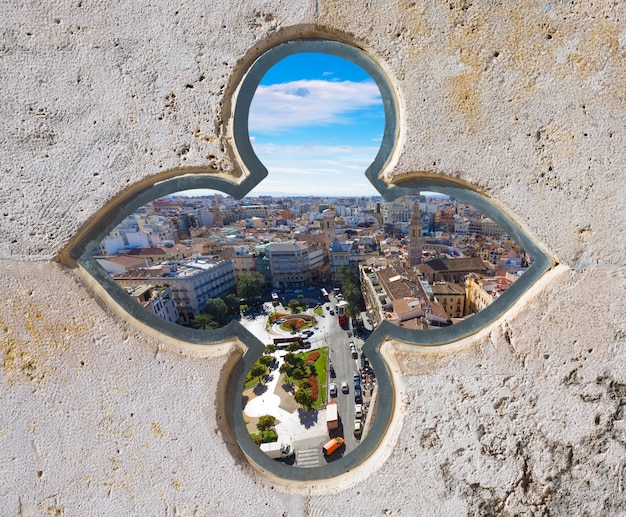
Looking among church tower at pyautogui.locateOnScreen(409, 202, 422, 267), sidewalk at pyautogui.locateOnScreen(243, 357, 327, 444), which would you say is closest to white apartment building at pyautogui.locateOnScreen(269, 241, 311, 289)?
church tower at pyautogui.locateOnScreen(409, 202, 422, 267)

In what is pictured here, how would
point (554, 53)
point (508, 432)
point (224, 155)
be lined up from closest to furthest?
point (554, 53) < point (224, 155) < point (508, 432)

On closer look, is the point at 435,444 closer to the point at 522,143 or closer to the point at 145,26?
the point at 522,143

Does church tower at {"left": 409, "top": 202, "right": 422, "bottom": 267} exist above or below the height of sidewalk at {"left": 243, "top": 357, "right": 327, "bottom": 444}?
above

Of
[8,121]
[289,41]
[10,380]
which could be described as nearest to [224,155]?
[289,41]

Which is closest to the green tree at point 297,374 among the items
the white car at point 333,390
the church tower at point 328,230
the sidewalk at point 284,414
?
the sidewalk at point 284,414

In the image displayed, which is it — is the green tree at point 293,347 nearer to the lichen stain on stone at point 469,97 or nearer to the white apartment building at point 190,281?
the white apartment building at point 190,281

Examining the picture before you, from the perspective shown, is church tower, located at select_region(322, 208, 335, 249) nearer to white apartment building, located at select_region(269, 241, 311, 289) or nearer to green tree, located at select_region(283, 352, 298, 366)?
white apartment building, located at select_region(269, 241, 311, 289)
